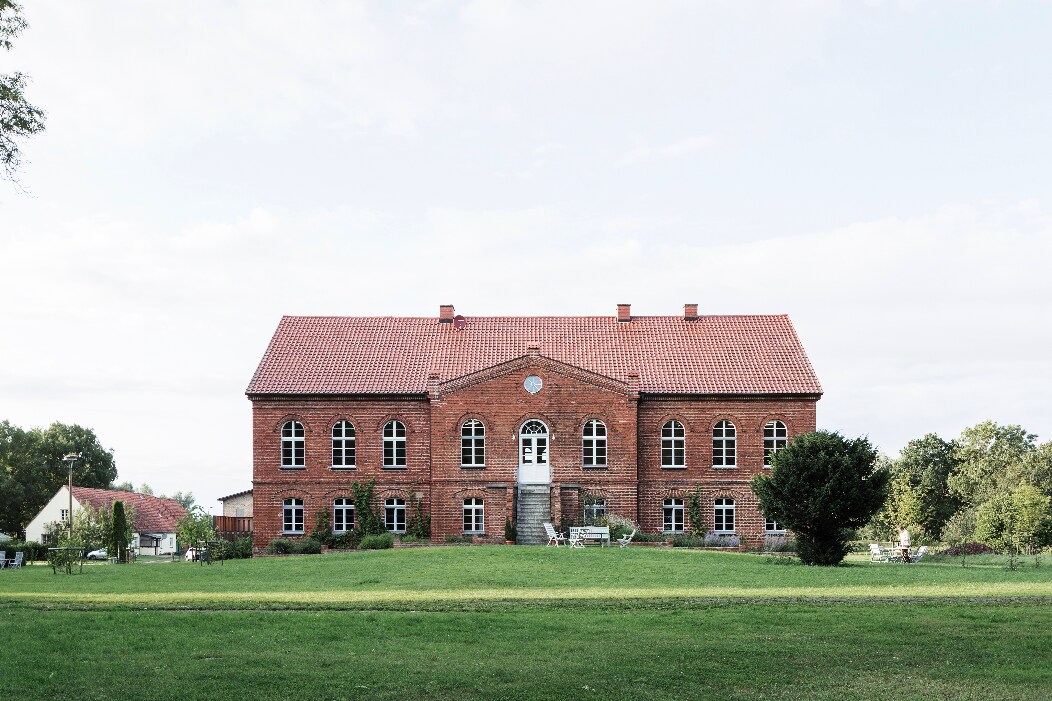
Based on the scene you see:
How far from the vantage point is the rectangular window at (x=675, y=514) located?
44694 millimetres

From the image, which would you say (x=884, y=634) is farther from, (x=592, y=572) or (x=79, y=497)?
(x=79, y=497)

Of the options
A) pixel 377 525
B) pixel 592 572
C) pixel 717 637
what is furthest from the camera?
pixel 377 525

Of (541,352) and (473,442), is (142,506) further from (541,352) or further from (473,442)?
(541,352)

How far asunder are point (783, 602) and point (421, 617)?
596 centimetres

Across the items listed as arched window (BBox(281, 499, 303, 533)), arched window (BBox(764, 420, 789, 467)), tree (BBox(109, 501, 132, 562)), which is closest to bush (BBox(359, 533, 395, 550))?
arched window (BBox(281, 499, 303, 533))

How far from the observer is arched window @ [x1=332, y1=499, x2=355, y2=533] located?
4453 cm

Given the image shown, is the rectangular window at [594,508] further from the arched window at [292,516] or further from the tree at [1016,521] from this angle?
the tree at [1016,521]

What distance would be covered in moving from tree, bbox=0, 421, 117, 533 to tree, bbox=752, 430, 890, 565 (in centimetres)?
6183

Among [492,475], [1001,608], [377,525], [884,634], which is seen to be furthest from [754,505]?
[884,634]

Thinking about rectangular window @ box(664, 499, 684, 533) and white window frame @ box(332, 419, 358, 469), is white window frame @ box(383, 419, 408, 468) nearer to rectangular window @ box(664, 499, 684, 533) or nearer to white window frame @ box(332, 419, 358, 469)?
white window frame @ box(332, 419, 358, 469)

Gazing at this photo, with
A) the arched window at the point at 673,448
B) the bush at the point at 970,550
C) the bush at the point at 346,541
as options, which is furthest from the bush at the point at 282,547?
the bush at the point at 970,550

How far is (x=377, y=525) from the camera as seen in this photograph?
4384 centimetres

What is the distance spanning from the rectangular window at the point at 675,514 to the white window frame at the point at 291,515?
14.3 meters

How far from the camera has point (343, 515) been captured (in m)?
44.7
